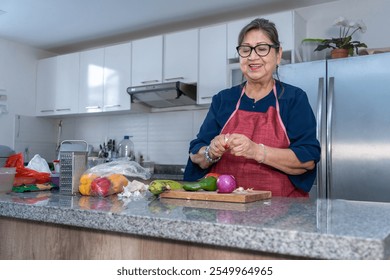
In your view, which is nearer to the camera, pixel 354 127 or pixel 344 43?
pixel 354 127

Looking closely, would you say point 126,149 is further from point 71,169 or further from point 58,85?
point 71,169

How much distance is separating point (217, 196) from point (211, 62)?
2.29m

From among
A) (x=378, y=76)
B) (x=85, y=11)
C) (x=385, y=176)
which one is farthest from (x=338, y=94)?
(x=85, y=11)

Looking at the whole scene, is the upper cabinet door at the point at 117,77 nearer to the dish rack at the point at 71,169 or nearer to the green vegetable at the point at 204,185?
the dish rack at the point at 71,169

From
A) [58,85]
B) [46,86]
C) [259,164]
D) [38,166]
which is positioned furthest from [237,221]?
[46,86]

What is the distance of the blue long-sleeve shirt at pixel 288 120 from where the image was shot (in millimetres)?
1312

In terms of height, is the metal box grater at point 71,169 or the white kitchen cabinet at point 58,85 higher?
the white kitchen cabinet at point 58,85

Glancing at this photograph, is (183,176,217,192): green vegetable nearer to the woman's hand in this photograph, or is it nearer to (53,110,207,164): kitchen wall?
the woman's hand

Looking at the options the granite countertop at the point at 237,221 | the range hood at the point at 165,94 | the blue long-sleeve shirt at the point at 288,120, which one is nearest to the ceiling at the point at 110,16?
the range hood at the point at 165,94

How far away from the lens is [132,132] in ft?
13.0

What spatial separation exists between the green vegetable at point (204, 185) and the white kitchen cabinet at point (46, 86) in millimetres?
3426

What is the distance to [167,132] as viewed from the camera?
3.72 meters

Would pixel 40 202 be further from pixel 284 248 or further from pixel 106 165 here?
pixel 284 248
